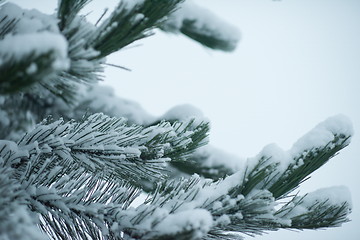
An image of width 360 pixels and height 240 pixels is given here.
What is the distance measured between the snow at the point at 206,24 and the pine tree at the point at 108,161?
1.92 meters

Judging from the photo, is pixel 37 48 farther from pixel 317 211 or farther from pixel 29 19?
pixel 317 211

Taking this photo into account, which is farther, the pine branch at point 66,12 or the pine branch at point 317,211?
the pine branch at point 317,211

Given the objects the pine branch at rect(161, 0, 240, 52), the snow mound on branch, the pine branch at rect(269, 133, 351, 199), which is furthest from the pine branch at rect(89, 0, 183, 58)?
the pine branch at rect(161, 0, 240, 52)

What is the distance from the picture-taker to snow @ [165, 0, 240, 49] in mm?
3213

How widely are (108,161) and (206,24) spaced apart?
2.22 m

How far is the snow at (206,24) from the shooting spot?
3213 millimetres

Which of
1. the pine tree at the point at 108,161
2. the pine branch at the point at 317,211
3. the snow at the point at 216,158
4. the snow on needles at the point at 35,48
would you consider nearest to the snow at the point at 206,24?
the snow at the point at 216,158

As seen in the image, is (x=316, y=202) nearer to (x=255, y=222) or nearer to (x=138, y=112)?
(x=255, y=222)

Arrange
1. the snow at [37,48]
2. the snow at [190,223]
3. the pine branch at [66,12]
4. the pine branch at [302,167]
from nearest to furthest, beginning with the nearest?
the snow at [37,48], the snow at [190,223], the pine branch at [66,12], the pine branch at [302,167]

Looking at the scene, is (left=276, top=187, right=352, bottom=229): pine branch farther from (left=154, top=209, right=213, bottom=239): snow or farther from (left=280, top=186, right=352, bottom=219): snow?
(left=154, top=209, right=213, bottom=239): snow

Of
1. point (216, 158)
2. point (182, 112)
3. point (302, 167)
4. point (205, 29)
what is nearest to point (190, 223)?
point (302, 167)

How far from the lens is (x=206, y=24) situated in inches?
129

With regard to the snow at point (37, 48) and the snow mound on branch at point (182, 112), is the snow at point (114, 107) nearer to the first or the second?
the snow mound on branch at point (182, 112)

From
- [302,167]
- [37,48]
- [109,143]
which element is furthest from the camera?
[109,143]
